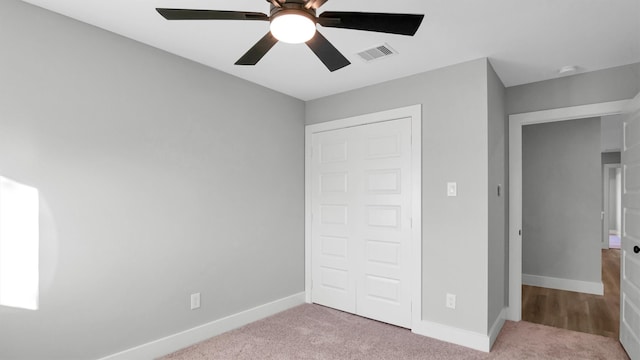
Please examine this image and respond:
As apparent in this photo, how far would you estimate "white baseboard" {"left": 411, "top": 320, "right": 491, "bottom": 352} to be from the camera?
278cm

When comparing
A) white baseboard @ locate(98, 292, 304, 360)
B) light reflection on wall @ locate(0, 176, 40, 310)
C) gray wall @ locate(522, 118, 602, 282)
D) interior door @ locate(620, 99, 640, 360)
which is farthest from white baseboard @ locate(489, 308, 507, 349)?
light reflection on wall @ locate(0, 176, 40, 310)

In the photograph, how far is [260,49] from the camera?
1.80 m

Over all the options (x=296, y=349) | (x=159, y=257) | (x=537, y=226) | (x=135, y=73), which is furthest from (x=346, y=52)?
(x=537, y=226)

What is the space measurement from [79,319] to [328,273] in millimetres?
2348

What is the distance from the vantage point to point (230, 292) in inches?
127

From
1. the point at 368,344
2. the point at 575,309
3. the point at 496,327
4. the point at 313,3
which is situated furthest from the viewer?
the point at 575,309

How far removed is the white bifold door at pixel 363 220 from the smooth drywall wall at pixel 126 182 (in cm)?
65

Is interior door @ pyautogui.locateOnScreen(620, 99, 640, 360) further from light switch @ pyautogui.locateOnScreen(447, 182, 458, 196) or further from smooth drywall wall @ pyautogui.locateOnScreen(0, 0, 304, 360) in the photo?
smooth drywall wall @ pyautogui.locateOnScreen(0, 0, 304, 360)

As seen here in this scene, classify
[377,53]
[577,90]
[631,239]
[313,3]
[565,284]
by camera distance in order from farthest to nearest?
[565,284] < [577,90] < [377,53] < [631,239] < [313,3]

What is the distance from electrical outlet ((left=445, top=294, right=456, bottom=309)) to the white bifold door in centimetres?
37

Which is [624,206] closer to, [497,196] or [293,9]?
[497,196]

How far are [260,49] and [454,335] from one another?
274 centimetres

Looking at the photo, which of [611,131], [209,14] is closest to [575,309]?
[611,131]

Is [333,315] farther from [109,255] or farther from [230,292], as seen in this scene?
[109,255]
